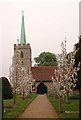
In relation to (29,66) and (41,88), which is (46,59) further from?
(41,88)

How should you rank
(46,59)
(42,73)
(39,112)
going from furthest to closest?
1. (46,59)
2. (42,73)
3. (39,112)

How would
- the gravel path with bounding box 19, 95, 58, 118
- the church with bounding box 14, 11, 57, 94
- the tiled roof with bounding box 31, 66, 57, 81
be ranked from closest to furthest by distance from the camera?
1. the gravel path with bounding box 19, 95, 58, 118
2. the church with bounding box 14, 11, 57, 94
3. the tiled roof with bounding box 31, 66, 57, 81

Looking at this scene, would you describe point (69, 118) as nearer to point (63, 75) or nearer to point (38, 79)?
point (63, 75)

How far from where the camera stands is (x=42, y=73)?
80688 mm

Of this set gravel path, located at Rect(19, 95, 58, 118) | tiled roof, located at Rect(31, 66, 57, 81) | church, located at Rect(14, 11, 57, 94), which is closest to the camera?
gravel path, located at Rect(19, 95, 58, 118)

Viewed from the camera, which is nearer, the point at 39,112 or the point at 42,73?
the point at 39,112

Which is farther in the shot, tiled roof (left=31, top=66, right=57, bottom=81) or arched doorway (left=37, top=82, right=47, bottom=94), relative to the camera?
tiled roof (left=31, top=66, right=57, bottom=81)

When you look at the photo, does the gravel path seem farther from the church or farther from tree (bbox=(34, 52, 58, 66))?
tree (bbox=(34, 52, 58, 66))

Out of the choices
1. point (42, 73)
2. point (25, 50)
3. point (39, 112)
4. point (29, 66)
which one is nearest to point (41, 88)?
point (42, 73)

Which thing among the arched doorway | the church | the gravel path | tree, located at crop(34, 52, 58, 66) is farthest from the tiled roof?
the gravel path

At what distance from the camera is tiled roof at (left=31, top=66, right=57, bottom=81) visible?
79000mm

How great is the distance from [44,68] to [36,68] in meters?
1.94

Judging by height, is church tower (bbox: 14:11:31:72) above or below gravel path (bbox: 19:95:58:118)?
above

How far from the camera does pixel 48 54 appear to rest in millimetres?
95750
